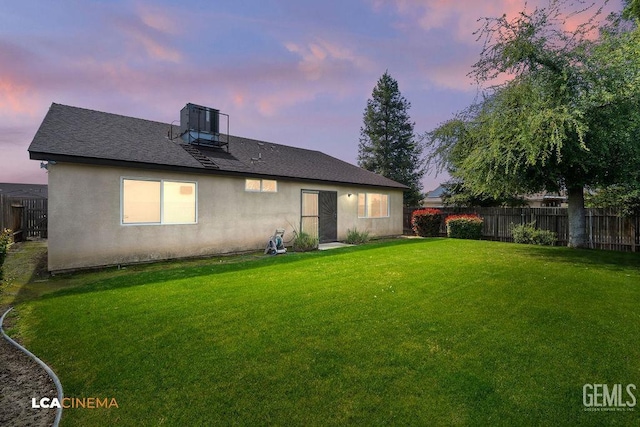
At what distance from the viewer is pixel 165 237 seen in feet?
29.0

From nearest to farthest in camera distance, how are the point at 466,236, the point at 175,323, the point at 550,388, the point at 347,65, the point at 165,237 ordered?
the point at 550,388, the point at 175,323, the point at 165,237, the point at 466,236, the point at 347,65

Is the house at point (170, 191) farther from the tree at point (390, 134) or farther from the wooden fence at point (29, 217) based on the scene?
the tree at point (390, 134)

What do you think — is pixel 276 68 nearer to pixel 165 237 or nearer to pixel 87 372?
pixel 165 237

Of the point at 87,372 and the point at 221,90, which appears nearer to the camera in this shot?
the point at 87,372

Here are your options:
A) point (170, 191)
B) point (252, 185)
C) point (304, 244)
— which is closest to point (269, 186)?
point (252, 185)

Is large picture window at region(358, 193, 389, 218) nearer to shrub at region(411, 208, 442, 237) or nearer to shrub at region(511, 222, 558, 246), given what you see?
shrub at region(411, 208, 442, 237)

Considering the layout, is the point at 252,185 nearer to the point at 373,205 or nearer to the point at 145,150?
the point at 145,150

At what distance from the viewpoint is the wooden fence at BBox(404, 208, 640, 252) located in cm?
1080

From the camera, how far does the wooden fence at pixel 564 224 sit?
10797 millimetres

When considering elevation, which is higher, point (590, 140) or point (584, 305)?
point (590, 140)

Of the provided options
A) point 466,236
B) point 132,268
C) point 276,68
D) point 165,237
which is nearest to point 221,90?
point 276,68

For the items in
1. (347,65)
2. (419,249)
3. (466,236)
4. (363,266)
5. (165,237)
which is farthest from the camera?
(347,65)

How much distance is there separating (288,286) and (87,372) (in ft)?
10.9

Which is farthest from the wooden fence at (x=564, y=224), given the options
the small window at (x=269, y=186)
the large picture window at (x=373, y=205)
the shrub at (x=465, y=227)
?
the small window at (x=269, y=186)
